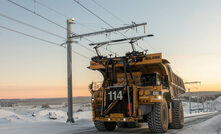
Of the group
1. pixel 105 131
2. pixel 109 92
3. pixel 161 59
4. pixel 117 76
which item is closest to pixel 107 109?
pixel 109 92

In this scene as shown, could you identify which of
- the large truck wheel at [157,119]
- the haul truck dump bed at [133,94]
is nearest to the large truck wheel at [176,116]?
the haul truck dump bed at [133,94]

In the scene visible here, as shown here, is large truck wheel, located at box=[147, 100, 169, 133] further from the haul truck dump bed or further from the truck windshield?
the truck windshield

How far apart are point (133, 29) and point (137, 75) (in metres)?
5.45

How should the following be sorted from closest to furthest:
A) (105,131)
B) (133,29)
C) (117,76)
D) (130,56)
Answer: (130,56) < (105,131) < (117,76) < (133,29)

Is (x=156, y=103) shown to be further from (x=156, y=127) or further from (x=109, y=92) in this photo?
(x=109, y=92)

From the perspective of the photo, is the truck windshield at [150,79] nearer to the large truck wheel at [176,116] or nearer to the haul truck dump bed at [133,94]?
the haul truck dump bed at [133,94]

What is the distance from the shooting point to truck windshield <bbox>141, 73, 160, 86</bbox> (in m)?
10.8

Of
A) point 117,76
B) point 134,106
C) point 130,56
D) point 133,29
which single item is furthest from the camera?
point 133,29

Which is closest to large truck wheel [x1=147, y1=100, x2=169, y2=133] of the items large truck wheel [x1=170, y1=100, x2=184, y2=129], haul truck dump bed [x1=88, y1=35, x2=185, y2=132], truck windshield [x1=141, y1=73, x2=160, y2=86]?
haul truck dump bed [x1=88, y1=35, x2=185, y2=132]

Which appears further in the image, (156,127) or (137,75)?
(137,75)

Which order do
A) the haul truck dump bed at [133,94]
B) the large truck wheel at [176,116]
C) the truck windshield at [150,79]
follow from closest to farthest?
the haul truck dump bed at [133,94], the truck windshield at [150,79], the large truck wheel at [176,116]

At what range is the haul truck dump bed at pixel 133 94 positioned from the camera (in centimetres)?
992

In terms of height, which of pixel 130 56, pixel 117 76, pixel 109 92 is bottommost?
pixel 109 92

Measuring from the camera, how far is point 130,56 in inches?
413
